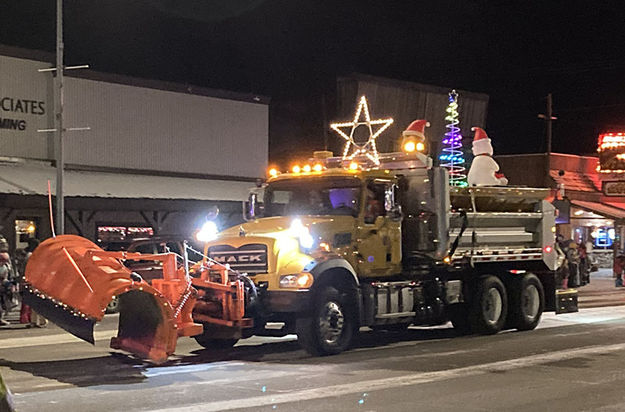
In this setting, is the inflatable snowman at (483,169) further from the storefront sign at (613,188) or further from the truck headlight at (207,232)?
the storefront sign at (613,188)

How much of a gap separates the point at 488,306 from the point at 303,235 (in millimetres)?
4842

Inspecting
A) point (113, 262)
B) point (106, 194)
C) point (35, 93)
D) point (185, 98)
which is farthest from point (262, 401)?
point (185, 98)

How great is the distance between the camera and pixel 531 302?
17672 mm

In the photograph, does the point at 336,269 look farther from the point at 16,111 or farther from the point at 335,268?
the point at 16,111

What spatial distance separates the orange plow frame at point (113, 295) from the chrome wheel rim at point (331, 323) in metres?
1.33

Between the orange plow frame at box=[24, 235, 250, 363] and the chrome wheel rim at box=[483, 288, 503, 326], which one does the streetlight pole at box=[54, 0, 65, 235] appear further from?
the chrome wheel rim at box=[483, 288, 503, 326]

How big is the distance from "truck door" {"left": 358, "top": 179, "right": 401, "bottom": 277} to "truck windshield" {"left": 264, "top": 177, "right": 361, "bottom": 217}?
23 centimetres

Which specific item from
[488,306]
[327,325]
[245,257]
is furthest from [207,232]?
[488,306]

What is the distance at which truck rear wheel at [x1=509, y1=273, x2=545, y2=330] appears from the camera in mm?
17312

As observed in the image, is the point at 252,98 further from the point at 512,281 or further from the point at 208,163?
the point at 512,281

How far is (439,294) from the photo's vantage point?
15.9 meters

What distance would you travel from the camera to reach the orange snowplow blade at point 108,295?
433 inches

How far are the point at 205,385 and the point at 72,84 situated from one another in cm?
2070

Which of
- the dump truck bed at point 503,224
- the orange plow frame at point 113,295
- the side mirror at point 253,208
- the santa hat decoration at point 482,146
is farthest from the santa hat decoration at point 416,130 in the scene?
the orange plow frame at point 113,295
